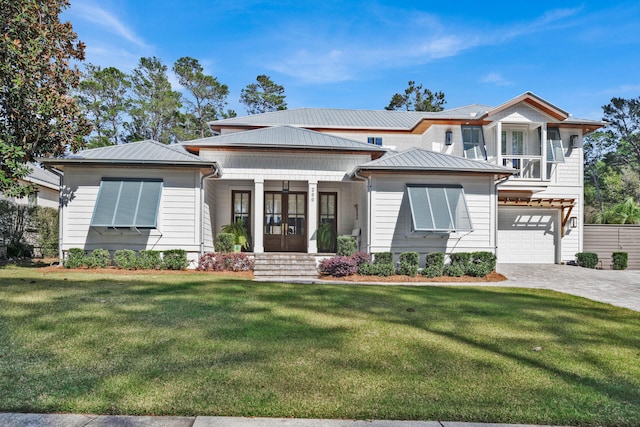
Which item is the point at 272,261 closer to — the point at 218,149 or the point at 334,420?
the point at 218,149

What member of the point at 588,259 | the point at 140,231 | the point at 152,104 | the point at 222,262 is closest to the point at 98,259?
the point at 140,231

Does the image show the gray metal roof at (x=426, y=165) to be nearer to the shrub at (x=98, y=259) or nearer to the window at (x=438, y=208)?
the window at (x=438, y=208)

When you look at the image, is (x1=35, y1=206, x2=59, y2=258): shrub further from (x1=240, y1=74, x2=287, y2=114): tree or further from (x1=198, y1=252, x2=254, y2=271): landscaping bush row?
(x1=240, y1=74, x2=287, y2=114): tree

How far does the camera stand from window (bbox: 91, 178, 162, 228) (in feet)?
39.2

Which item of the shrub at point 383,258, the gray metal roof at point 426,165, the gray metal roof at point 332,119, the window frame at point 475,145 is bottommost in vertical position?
the shrub at point 383,258

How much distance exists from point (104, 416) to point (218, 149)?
38.5ft

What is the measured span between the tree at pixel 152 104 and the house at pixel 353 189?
47.4 ft

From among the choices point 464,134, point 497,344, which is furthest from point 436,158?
point 497,344

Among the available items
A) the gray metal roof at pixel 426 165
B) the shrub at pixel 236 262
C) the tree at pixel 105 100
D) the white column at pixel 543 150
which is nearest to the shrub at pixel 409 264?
the gray metal roof at pixel 426 165

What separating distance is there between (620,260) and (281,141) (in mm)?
13934

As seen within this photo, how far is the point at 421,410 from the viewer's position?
122 inches

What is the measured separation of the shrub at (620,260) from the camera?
16094mm

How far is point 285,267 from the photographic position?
498 inches

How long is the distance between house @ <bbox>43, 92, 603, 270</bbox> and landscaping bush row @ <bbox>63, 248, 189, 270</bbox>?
379 millimetres
